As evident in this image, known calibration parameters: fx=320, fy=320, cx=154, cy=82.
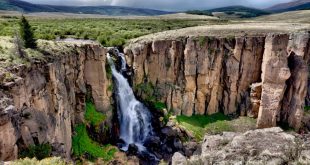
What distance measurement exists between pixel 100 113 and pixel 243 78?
2247 centimetres

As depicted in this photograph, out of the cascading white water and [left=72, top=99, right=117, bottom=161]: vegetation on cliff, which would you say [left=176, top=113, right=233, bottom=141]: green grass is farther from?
[left=72, top=99, right=117, bottom=161]: vegetation on cliff

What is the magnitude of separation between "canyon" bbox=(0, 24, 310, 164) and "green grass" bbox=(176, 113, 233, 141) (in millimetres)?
1129

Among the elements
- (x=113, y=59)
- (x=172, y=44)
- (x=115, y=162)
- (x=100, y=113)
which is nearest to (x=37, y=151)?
(x=115, y=162)

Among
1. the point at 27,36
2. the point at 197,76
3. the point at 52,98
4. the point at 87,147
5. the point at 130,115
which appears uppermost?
the point at 27,36

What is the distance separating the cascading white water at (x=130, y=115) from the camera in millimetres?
44281

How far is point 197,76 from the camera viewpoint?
162 feet

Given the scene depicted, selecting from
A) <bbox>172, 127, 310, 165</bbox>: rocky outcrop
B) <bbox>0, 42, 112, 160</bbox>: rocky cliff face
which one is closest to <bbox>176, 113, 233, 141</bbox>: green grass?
<bbox>0, 42, 112, 160</bbox>: rocky cliff face

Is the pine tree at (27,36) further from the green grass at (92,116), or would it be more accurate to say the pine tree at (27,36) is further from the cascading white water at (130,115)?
the cascading white water at (130,115)

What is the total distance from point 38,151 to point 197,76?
28672 mm

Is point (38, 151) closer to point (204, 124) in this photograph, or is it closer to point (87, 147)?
point (87, 147)

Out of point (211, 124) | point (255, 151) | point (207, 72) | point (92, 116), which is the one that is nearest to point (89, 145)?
point (92, 116)

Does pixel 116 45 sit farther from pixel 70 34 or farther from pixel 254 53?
pixel 254 53

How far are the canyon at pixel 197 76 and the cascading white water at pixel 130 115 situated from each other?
4.94ft

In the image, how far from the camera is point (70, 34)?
63781 mm
